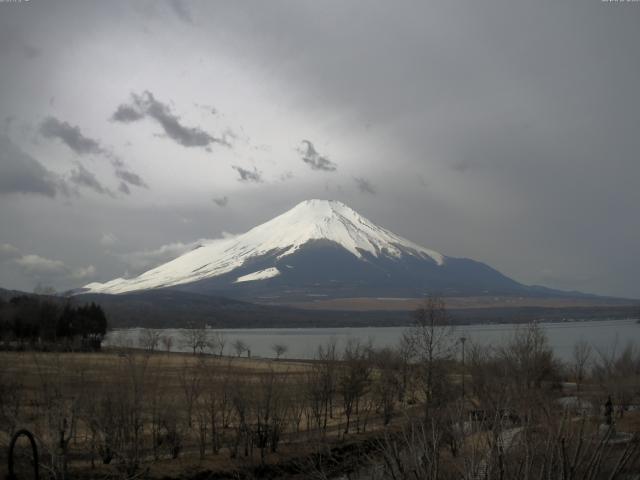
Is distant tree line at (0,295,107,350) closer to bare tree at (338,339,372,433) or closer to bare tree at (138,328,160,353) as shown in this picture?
bare tree at (138,328,160,353)

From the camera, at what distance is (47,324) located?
243 ft

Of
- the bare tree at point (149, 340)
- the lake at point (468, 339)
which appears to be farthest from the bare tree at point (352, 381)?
the bare tree at point (149, 340)

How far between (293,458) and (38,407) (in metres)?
10.1

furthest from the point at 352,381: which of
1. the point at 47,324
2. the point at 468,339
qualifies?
the point at 47,324

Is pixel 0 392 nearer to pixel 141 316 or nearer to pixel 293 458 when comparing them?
pixel 293 458

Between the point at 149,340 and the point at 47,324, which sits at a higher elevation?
the point at 47,324

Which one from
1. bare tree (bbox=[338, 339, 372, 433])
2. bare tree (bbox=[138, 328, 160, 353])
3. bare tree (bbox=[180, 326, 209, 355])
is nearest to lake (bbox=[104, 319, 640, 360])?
bare tree (bbox=[138, 328, 160, 353])

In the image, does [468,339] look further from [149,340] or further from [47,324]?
[47,324]

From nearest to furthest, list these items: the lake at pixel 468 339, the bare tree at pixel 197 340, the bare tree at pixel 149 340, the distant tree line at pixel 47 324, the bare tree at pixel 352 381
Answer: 1. the bare tree at pixel 352 381
2. the bare tree at pixel 149 340
3. the lake at pixel 468 339
4. the distant tree line at pixel 47 324
5. the bare tree at pixel 197 340

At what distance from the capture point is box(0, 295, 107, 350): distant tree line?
7006 centimetres

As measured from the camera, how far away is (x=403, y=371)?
40094 millimetres

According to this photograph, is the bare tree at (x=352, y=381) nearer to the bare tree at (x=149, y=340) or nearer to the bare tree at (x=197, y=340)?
the bare tree at (x=149, y=340)

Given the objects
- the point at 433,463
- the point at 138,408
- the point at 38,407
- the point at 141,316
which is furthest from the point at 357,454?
the point at 141,316

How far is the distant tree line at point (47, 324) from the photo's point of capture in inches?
2758
